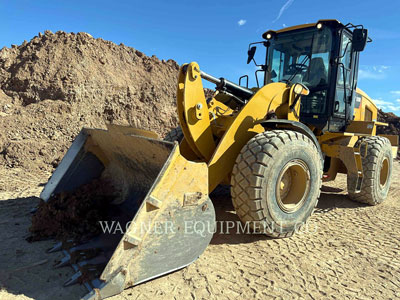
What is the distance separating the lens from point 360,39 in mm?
4242

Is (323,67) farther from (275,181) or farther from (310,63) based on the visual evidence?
(275,181)

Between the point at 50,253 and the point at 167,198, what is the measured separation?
4.75 feet

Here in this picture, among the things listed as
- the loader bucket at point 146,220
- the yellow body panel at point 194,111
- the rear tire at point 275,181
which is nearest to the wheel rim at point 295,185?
the rear tire at point 275,181

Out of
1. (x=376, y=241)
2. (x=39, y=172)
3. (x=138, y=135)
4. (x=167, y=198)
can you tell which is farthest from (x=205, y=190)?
(x=39, y=172)

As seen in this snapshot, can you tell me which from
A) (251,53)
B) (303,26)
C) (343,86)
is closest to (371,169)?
(343,86)

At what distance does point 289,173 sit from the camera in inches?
144

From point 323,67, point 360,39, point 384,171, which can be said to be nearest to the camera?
point 360,39

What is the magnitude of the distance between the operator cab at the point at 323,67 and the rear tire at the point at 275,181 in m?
1.40

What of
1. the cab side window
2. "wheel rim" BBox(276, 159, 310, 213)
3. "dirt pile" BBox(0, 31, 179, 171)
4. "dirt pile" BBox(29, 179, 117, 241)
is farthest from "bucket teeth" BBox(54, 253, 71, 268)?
"dirt pile" BBox(0, 31, 179, 171)

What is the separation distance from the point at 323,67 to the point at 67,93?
372 inches

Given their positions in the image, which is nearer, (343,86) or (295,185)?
(295,185)

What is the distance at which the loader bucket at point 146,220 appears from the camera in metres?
2.22

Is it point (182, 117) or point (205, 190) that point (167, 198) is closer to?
point (205, 190)

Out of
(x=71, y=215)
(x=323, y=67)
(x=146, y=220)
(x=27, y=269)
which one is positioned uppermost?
(x=323, y=67)
